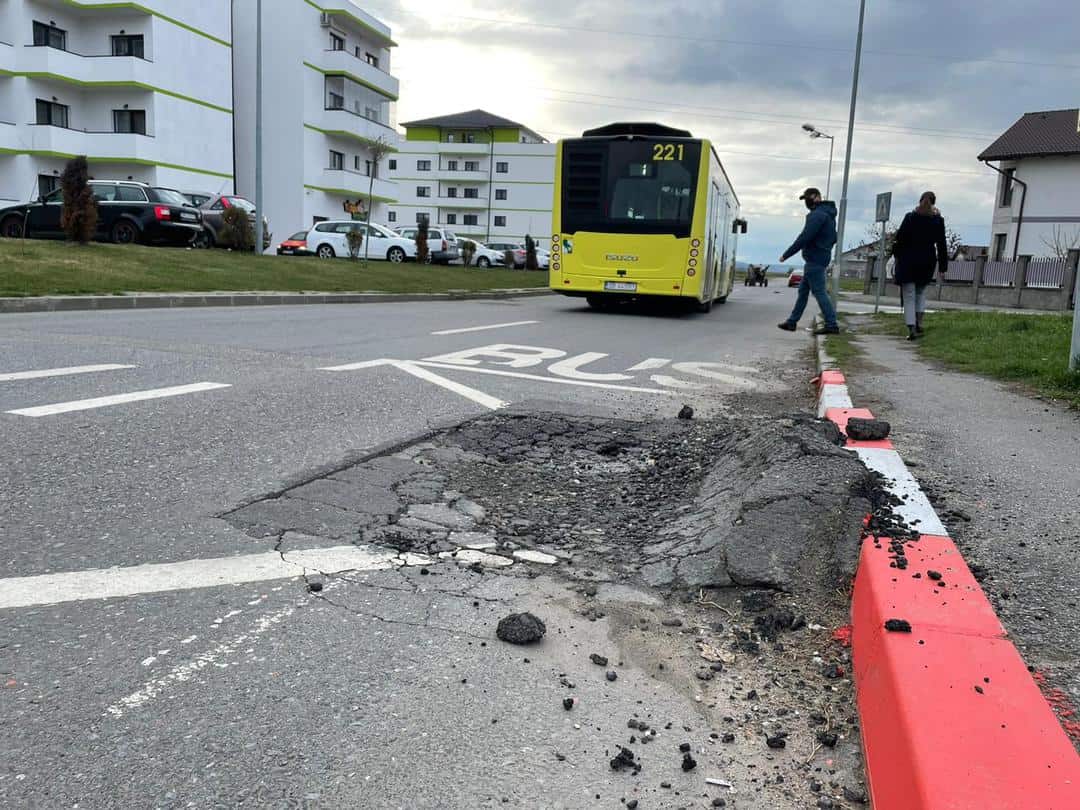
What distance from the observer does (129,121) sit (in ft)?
132

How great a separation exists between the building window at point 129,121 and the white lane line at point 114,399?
130 ft

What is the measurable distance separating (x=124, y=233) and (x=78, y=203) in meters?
4.59

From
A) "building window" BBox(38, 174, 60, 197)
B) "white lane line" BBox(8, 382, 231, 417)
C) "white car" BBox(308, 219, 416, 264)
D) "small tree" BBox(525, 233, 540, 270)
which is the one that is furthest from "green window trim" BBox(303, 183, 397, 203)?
"white lane line" BBox(8, 382, 231, 417)

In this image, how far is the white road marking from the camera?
873cm

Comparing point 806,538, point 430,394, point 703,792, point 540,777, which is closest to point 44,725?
point 540,777

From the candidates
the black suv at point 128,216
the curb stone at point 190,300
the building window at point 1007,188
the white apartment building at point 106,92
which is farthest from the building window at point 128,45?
the building window at point 1007,188

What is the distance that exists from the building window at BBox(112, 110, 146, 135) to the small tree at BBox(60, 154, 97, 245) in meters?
24.7

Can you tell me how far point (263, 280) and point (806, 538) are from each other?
17.9 metres

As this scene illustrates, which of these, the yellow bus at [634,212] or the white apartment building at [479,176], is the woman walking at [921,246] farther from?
the white apartment building at [479,176]

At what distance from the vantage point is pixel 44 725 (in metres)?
1.92

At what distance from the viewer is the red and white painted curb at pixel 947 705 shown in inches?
62.5

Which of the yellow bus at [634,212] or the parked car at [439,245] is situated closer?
the yellow bus at [634,212]

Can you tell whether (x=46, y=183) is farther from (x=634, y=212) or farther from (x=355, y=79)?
(x=634, y=212)

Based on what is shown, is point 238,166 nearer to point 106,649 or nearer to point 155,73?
point 155,73
